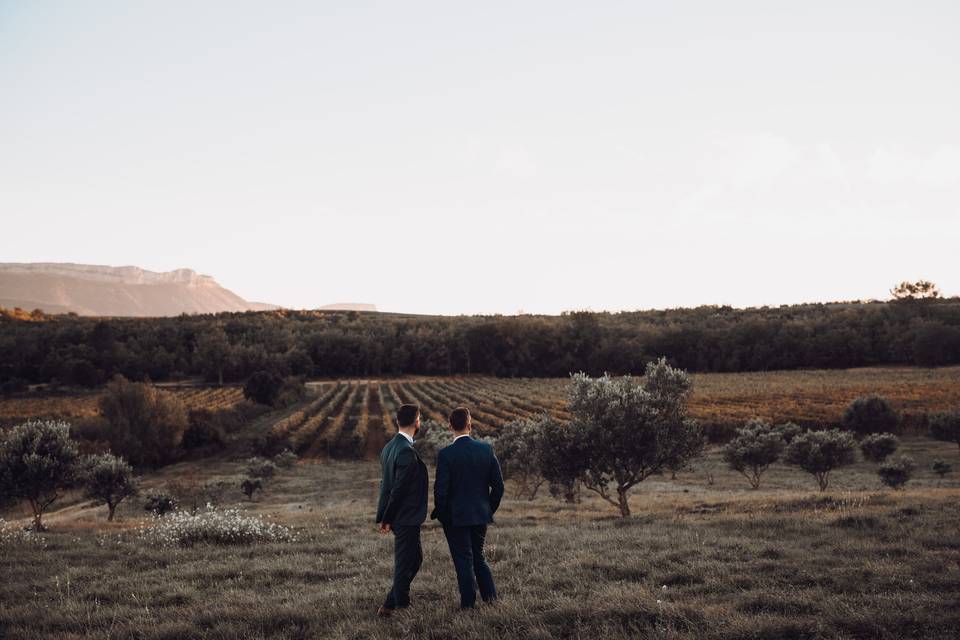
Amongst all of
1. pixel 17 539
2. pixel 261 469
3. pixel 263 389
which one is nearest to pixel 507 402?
pixel 261 469

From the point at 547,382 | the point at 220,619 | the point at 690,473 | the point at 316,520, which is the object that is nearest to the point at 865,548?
the point at 220,619

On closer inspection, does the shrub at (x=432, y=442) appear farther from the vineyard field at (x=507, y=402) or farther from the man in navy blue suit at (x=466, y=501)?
the man in navy blue suit at (x=466, y=501)

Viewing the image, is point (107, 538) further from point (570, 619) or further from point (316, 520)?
point (570, 619)

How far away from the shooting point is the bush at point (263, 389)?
95.1 metres

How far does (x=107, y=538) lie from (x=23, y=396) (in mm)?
116567

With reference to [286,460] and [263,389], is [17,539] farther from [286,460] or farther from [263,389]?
[263,389]

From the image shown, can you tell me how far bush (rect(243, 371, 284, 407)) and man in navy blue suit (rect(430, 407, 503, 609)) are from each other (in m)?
94.6

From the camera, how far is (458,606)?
7891 millimetres

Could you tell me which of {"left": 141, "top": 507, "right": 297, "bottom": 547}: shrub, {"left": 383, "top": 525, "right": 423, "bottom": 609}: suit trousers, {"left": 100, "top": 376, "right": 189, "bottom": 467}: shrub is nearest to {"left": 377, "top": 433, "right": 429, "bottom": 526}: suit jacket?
{"left": 383, "top": 525, "right": 423, "bottom": 609}: suit trousers

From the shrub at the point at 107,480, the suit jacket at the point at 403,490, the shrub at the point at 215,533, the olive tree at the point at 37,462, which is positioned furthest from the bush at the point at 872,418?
the olive tree at the point at 37,462

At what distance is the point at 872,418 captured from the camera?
5406 cm

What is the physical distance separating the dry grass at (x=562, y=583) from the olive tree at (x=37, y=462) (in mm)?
6371

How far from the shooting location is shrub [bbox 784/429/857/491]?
34.1 meters

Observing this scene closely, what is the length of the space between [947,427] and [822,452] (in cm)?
1966
